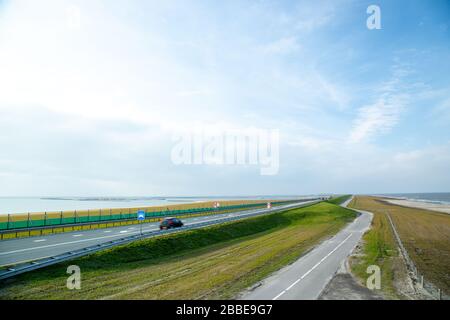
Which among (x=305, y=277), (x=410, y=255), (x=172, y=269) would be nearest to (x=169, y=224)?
(x=172, y=269)

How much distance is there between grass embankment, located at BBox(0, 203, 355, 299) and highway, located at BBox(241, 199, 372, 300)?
37.3 inches

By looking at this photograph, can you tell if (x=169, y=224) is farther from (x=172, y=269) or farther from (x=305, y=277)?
(x=305, y=277)

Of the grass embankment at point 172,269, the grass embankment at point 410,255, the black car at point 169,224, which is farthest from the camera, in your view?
the black car at point 169,224

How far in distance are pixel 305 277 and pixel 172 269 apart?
29.0 feet

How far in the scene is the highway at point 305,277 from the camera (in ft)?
47.7

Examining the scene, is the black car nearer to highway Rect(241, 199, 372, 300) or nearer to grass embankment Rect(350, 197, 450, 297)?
highway Rect(241, 199, 372, 300)

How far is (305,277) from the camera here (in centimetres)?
1766

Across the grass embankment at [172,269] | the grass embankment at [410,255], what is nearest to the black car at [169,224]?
the grass embankment at [172,269]

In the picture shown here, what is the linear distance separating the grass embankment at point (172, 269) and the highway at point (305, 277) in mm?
948

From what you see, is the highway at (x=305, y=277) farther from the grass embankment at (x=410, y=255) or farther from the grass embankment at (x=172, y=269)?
the grass embankment at (x=410, y=255)
